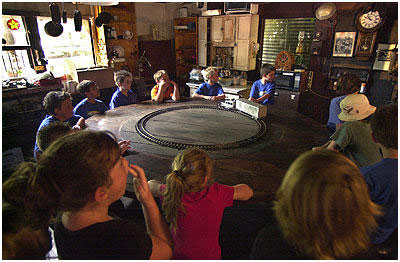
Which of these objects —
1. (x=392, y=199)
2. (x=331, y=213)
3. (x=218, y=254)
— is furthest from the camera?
(x=218, y=254)

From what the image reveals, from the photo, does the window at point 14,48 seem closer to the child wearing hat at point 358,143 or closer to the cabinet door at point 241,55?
the cabinet door at point 241,55

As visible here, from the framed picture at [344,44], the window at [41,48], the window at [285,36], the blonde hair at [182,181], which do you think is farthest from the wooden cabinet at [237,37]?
the blonde hair at [182,181]

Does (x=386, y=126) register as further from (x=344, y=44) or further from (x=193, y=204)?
(x=344, y=44)

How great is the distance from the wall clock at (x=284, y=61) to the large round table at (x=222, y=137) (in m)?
2.49

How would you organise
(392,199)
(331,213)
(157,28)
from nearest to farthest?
(331,213), (392,199), (157,28)

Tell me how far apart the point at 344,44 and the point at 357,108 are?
324 cm

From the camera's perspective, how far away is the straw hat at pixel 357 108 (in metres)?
2.28

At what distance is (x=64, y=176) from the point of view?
35.6 inches

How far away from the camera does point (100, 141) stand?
985 mm

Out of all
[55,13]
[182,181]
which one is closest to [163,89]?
[55,13]

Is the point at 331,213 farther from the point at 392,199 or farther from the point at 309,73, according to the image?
the point at 309,73

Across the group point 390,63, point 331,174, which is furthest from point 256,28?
point 331,174

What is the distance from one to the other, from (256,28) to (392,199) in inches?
205

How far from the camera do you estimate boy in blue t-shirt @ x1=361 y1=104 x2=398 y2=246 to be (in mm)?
1285
